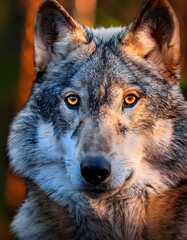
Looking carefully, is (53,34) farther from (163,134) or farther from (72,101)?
(163,134)

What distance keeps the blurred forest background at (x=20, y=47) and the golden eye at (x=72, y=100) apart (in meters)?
1.65

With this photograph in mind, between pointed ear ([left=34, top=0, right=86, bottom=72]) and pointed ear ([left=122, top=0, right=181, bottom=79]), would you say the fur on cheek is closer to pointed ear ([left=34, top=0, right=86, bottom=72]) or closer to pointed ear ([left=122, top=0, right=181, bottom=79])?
pointed ear ([left=122, top=0, right=181, bottom=79])

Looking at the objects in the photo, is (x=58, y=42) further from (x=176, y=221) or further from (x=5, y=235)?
(x=5, y=235)

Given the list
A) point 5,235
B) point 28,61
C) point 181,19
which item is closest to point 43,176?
point 5,235

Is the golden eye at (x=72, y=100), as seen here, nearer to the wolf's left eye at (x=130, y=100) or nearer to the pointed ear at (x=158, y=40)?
the wolf's left eye at (x=130, y=100)

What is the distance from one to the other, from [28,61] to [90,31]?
8066 mm

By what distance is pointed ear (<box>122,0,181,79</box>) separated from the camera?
6.22 m

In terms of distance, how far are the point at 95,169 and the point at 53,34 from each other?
1.62 m

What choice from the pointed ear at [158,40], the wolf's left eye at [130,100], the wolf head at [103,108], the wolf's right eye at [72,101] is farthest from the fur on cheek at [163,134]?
the wolf's right eye at [72,101]

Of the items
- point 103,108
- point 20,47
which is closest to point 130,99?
point 103,108

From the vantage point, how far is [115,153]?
18.6 feet

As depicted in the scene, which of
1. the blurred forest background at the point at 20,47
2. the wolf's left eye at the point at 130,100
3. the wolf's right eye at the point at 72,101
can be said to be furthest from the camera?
the blurred forest background at the point at 20,47

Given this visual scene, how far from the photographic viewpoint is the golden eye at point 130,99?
6.00 meters

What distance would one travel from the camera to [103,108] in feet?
19.6
